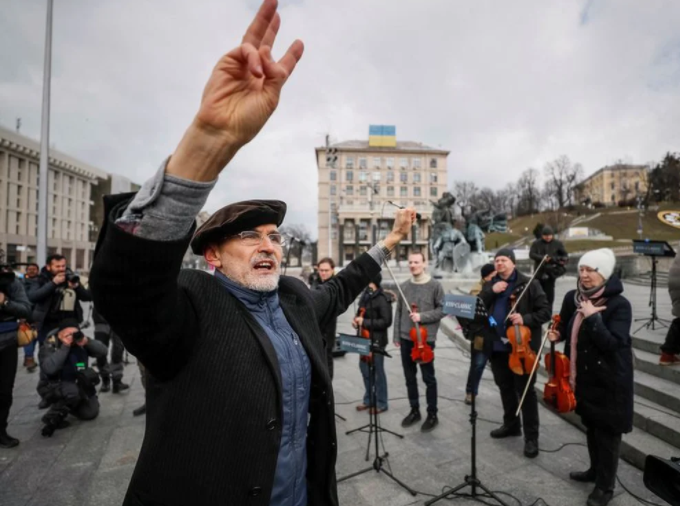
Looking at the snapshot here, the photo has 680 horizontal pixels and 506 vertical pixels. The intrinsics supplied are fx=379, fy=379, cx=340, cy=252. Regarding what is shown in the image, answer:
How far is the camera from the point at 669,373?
16.1 feet

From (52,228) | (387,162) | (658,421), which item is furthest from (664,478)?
(387,162)

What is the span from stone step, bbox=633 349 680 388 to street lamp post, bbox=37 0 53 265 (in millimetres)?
12753

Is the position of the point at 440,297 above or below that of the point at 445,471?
above

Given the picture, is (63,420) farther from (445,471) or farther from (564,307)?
(564,307)

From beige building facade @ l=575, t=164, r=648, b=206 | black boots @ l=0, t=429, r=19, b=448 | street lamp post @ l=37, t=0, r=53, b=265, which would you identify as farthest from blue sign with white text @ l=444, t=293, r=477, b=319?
beige building facade @ l=575, t=164, r=648, b=206

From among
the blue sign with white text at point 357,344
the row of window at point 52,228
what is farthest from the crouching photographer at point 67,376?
the row of window at point 52,228

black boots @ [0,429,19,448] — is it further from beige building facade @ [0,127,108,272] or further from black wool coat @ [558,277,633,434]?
beige building facade @ [0,127,108,272]

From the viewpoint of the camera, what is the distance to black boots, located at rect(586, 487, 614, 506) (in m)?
3.17

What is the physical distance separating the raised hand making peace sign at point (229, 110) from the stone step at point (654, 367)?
241 inches

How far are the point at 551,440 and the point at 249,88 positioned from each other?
510 cm

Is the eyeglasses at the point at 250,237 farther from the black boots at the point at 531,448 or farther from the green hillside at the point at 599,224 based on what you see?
the green hillside at the point at 599,224

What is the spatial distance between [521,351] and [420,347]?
3.91 ft

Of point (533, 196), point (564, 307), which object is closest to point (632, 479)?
point (564, 307)

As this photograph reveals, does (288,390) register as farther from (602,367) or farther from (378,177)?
(378,177)
